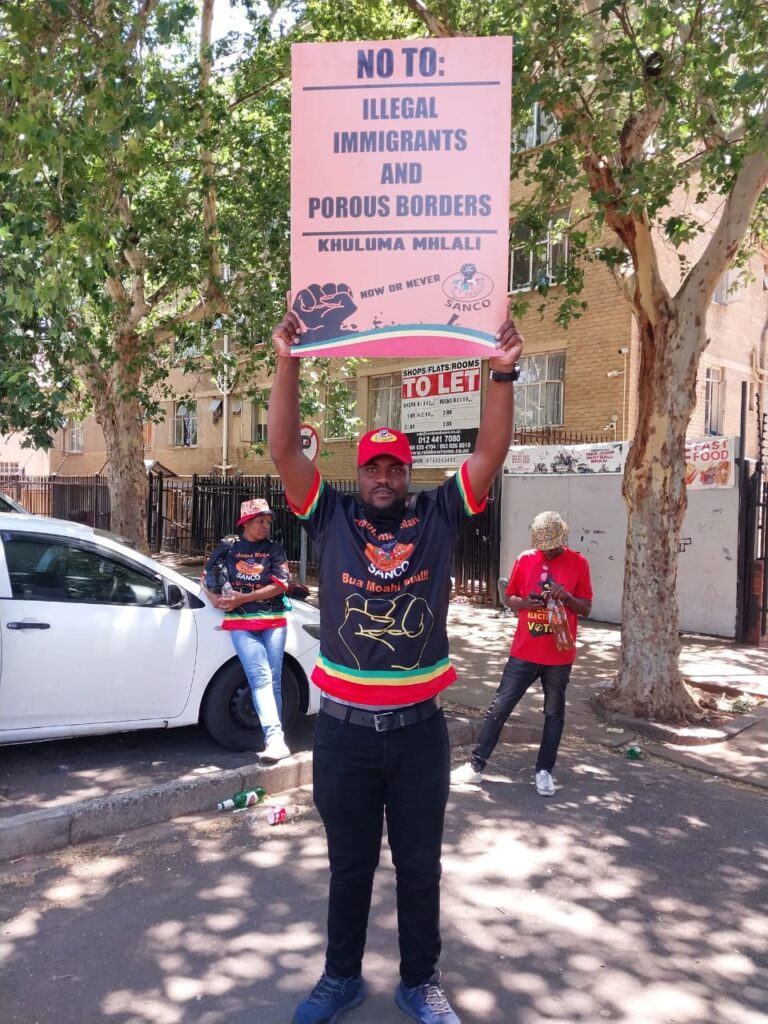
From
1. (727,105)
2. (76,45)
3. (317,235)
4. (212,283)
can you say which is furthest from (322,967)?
(212,283)

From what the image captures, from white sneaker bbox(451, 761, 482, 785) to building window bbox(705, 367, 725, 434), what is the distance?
1253 centimetres

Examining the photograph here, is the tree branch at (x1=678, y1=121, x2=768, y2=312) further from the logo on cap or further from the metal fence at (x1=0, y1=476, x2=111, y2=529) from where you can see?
the metal fence at (x1=0, y1=476, x2=111, y2=529)

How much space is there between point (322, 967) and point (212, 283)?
1066 cm

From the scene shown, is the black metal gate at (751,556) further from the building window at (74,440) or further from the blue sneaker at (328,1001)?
the building window at (74,440)

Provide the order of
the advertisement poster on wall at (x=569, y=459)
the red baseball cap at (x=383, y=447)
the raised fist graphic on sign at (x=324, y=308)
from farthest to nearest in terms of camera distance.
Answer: the advertisement poster on wall at (x=569, y=459) → the raised fist graphic on sign at (x=324, y=308) → the red baseball cap at (x=383, y=447)

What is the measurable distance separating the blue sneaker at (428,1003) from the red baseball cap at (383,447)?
1836 mm

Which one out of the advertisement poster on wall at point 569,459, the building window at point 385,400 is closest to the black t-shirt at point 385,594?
the advertisement poster on wall at point 569,459

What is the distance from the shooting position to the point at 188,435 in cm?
2652

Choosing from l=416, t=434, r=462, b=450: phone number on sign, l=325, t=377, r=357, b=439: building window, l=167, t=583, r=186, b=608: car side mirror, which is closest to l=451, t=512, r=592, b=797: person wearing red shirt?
l=167, t=583, r=186, b=608: car side mirror

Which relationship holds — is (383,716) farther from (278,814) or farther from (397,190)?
(278,814)

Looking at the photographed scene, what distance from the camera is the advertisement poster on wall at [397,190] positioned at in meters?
2.99

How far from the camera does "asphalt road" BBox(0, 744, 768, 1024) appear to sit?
3041 millimetres

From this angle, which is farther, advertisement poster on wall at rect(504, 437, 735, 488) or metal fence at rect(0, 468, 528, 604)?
metal fence at rect(0, 468, 528, 604)

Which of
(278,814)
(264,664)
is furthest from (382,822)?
(264,664)
